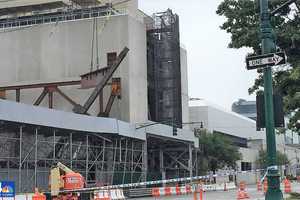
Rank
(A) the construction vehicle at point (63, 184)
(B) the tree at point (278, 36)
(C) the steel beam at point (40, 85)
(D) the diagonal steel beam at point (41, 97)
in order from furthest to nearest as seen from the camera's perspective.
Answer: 1. (C) the steel beam at point (40, 85)
2. (D) the diagonal steel beam at point (41, 97)
3. (A) the construction vehicle at point (63, 184)
4. (B) the tree at point (278, 36)

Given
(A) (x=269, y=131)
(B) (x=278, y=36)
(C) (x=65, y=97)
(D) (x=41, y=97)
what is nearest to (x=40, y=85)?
(D) (x=41, y=97)

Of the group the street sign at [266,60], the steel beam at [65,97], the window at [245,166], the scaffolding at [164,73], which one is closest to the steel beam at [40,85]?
the steel beam at [65,97]

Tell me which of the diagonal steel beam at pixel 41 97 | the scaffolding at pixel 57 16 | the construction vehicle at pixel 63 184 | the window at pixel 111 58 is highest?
the scaffolding at pixel 57 16

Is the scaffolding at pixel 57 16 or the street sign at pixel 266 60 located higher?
the scaffolding at pixel 57 16

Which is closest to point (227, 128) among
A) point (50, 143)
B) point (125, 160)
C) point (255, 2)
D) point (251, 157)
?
point (251, 157)

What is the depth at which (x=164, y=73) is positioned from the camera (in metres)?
71.4

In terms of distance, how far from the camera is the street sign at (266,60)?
14.6m

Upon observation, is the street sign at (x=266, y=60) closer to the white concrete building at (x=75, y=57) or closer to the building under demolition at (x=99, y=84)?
the building under demolition at (x=99, y=84)

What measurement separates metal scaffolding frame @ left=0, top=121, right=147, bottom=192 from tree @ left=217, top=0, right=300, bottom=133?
2145cm

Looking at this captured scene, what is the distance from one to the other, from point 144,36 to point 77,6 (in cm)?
1052

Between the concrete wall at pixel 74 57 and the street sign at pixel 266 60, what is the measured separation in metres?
48.3

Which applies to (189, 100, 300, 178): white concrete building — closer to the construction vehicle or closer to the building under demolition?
the building under demolition

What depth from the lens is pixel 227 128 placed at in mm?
120062

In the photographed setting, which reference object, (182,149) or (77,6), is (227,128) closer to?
(182,149)
